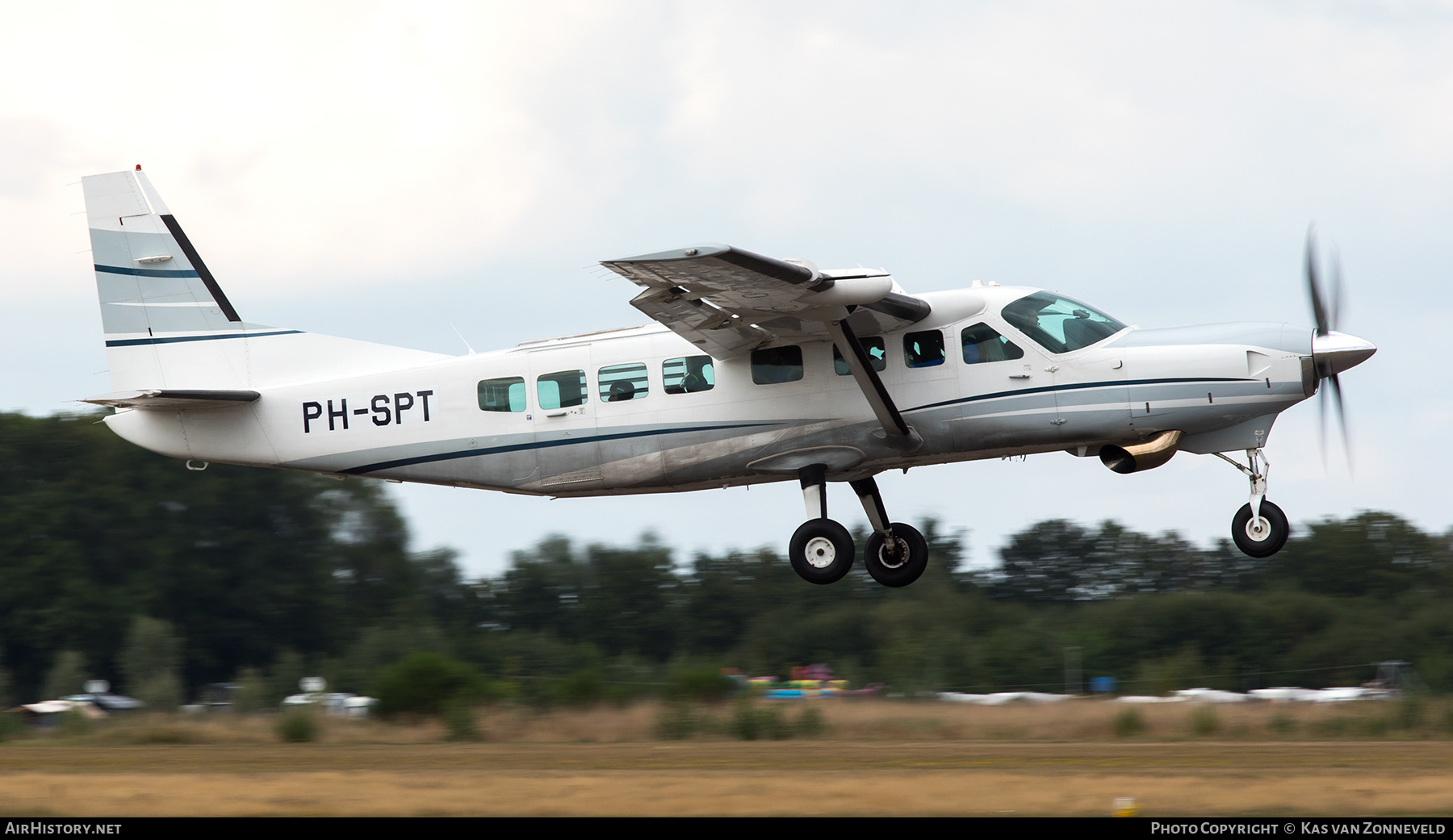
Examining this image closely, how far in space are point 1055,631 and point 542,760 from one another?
83.3ft

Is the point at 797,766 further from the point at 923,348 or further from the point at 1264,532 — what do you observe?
the point at 1264,532

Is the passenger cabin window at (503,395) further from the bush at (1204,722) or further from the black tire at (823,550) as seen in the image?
the bush at (1204,722)

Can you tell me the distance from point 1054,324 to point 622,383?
518cm

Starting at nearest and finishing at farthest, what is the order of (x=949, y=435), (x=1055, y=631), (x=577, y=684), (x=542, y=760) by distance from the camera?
(x=949, y=435), (x=542, y=760), (x=577, y=684), (x=1055, y=631)

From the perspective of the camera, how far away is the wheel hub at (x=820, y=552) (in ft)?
59.5

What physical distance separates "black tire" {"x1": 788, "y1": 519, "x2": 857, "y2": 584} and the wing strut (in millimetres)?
1430

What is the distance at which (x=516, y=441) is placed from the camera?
1850 centimetres

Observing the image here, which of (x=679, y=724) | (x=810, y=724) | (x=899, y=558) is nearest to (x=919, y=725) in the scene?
(x=810, y=724)

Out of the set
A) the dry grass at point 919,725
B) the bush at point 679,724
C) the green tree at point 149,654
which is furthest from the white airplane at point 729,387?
the green tree at point 149,654

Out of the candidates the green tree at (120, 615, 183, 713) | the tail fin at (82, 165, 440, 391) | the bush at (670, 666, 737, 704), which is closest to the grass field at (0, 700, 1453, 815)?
the bush at (670, 666, 737, 704)

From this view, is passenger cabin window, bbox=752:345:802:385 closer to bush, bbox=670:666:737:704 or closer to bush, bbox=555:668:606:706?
bush, bbox=670:666:737:704

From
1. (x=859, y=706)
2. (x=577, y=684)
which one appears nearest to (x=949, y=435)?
(x=859, y=706)

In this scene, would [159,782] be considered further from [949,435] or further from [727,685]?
[727,685]

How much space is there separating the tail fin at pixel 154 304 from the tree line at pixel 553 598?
2314 cm
